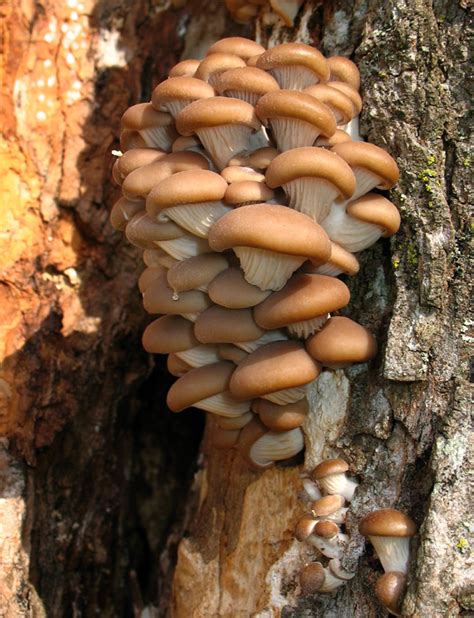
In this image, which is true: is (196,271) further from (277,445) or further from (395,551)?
(395,551)

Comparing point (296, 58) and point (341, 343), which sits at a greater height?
point (296, 58)

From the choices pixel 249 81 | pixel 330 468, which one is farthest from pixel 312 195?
pixel 330 468

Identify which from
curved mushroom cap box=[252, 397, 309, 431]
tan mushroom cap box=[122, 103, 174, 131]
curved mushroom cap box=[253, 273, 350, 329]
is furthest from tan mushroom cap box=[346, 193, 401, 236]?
tan mushroom cap box=[122, 103, 174, 131]

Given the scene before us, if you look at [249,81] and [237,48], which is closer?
[249,81]

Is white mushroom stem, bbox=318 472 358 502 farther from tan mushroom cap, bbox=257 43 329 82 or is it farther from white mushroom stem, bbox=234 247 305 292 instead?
tan mushroom cap, bbox=257 43 329 82

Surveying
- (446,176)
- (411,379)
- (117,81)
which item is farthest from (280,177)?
(117,81)

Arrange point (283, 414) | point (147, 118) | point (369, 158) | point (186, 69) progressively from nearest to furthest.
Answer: point (369, 158) → point (283, 414) → point (147, 118) → point (186, 69)
